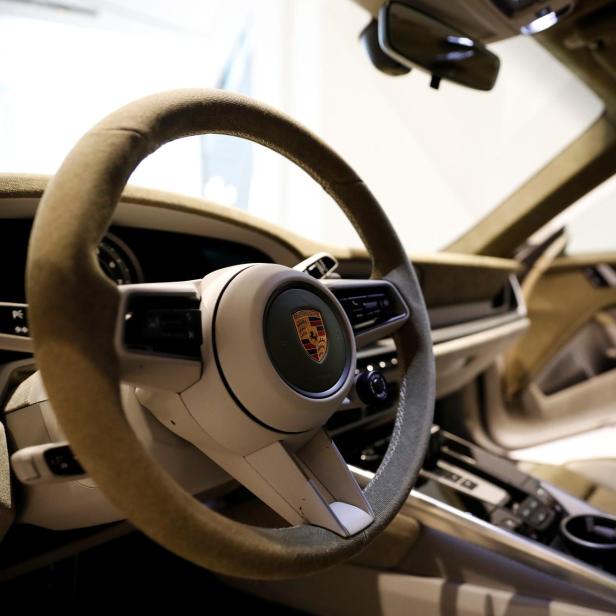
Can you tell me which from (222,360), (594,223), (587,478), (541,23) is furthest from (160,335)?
(594,223)

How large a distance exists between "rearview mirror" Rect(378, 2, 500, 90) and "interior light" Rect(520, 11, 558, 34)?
0.26 ft

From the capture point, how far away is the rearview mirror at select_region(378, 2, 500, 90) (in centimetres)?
105

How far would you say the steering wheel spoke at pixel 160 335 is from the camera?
1.38 feet

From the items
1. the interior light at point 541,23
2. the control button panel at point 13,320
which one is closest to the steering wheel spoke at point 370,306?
the control button panel at point 13,320

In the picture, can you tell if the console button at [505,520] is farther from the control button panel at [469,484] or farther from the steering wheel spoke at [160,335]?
the steering wheel spoke at [160,335]

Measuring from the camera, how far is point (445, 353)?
126cm

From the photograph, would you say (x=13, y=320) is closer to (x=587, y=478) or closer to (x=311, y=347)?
(x=311, y=347)

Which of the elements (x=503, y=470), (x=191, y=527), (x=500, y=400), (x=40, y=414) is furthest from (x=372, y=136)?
(x=191, y=527)

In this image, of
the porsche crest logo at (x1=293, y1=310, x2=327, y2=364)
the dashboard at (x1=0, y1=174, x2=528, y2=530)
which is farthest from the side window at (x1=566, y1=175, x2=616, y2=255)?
the porsche crest logo at (x1=293, y1=310, x2=327, y2=364)

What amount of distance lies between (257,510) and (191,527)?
0.54 meters

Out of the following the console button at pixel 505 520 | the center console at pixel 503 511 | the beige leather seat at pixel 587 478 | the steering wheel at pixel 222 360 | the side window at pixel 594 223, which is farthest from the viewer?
the side window at pixel 594 223

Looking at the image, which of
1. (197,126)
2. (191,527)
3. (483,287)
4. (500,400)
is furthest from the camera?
(500,400)

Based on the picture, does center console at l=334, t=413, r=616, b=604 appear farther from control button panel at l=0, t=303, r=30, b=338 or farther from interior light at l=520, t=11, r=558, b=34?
interior light at l=520, t=11, r=558, b=34

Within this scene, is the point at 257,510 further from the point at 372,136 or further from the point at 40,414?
the point at 372,136
